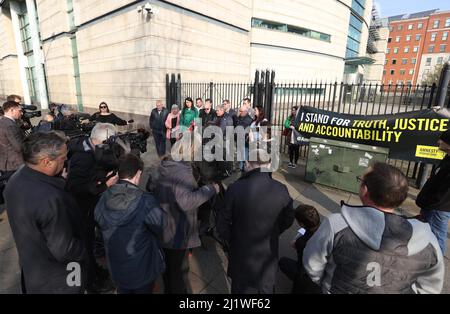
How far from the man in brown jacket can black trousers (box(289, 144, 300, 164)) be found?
5.92 meters

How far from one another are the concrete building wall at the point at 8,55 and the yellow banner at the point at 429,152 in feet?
115

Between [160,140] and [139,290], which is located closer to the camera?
[139,290]

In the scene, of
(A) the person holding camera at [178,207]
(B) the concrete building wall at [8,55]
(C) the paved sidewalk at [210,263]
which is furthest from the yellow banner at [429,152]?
(B) the concrete building wall at [8,55]

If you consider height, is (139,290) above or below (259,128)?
below

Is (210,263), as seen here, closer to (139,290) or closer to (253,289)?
(253,289)

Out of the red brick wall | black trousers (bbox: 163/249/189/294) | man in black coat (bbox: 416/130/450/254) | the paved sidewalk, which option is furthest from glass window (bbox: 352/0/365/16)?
the red brick wall

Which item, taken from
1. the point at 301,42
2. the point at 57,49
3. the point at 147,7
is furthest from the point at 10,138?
the point at 301,42

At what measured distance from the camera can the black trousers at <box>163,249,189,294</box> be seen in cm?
233

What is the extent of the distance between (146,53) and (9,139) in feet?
25.6

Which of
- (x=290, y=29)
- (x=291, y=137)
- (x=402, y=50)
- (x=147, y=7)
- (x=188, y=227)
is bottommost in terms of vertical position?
(x=188, y=227)

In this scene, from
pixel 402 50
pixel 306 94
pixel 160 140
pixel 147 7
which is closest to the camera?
pixel 160 140

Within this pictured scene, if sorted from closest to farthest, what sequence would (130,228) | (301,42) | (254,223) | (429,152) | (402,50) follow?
(130,228) → (254,223) → (429,152) → (301,42) → (402,50)

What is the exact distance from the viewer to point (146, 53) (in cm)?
1044

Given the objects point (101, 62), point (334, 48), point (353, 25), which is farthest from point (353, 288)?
point (353, 25)
